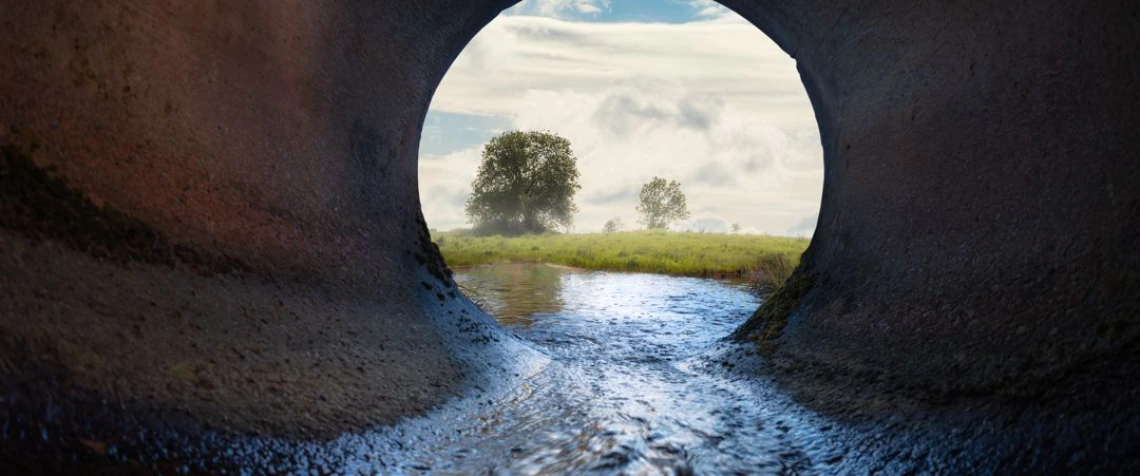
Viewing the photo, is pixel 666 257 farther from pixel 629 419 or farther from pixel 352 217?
pixel 629 419

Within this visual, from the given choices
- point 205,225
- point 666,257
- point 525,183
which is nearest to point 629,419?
point 205,225

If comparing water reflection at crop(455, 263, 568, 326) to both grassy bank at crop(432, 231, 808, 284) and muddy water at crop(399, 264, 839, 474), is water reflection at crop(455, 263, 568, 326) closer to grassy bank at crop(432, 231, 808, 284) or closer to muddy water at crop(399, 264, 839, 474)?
muddy water at crop(399, 264, 839, 474)

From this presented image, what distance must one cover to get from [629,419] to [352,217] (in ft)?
8.78

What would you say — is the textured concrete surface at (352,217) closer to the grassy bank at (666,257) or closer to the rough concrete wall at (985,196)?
the rough concrete wall at (985,196)

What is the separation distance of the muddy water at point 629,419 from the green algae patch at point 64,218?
1860mm

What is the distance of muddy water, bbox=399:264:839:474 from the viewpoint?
3525mm

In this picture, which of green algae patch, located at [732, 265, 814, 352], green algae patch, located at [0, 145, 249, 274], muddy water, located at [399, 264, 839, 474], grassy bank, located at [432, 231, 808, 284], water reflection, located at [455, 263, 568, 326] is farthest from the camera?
grassy bank, located at [432, 231, 808, 284]

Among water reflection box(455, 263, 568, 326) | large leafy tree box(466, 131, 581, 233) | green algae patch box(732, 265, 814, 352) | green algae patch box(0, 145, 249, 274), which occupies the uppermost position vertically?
large leafy tree box(466, 131, 581, 233)

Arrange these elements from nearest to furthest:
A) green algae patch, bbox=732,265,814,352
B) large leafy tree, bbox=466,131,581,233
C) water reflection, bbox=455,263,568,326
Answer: green algae patch, bbox=732,265,814,352 → water reflection, bbox=455,263,568,326 → large leafy tree, bbox=466,131,581,233

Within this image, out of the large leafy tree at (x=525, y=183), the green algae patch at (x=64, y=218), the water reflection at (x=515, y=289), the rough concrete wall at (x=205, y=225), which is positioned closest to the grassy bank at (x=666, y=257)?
the water reflection at (x=515, y=289)

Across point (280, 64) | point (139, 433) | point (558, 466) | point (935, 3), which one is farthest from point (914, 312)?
point (280, 64)

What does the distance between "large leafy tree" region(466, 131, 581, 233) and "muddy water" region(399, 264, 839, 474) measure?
34.3 m

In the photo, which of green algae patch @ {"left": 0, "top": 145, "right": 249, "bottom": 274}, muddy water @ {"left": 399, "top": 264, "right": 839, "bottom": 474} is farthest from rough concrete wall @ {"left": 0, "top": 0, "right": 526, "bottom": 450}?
muddy water @ {"left": 399, "top": 264, "right": 839, "bottom": 474}

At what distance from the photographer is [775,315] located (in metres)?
6.29
